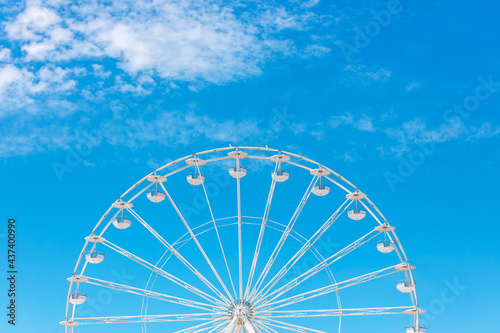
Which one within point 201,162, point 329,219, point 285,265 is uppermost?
point 201,162

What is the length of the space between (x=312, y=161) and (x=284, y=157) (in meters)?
1.34

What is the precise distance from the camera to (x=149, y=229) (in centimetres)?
3191

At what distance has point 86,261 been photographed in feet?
108

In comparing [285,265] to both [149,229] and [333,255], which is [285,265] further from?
[149,229]

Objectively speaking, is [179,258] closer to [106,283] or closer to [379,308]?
[106,283]

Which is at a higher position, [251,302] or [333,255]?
[333,255]

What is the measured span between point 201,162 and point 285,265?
6.59 meters

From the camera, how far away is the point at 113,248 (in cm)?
3192

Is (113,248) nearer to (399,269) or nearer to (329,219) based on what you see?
(329,219)

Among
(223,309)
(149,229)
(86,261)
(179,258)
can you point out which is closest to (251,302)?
(223,309)

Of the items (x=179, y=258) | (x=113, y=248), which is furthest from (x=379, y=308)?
(x=113, y=248)

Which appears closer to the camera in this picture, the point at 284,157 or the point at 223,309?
the point at 223,309

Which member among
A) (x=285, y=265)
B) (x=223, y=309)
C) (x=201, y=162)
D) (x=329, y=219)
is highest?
(x=201, y=162)

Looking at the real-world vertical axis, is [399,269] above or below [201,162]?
below
